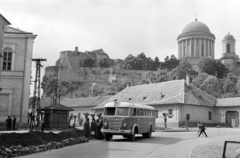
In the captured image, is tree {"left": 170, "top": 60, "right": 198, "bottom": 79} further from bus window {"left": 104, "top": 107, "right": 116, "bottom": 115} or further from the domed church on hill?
bus window {"left": 104, "top": 107, "right": 116, "bottom": 115}

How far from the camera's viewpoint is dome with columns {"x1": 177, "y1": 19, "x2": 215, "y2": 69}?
11894 cm

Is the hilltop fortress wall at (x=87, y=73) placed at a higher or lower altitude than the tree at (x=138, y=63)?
lower

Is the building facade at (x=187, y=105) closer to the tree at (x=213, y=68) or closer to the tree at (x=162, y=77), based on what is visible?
the tree at (x=162, y=77)

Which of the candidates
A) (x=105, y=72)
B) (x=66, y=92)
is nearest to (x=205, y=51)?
(x=105, y=72)

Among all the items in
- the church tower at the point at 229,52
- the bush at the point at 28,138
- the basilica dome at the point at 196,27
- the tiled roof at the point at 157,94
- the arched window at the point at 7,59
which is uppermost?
the basilica dome at the point at 196,27

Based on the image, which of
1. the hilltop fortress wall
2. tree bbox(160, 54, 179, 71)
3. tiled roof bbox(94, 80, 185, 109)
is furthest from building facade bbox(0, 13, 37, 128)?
tree bbox(160, 54, 179, 71)

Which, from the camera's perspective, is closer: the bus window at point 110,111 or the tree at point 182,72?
the bus window at point 110,111

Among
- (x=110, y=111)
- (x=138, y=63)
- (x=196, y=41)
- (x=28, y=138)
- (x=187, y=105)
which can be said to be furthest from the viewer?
(x=138, y=63)

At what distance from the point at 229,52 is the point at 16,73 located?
10249 centimetres

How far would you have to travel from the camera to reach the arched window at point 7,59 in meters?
33.0

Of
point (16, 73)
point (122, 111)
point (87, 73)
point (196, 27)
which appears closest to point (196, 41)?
point (196, 27)

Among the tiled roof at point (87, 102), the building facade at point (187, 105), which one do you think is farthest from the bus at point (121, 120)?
the tiled roof at point (87, 102)

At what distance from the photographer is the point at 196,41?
12000 centimetres

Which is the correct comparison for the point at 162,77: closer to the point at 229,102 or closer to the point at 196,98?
the point at 229,102
